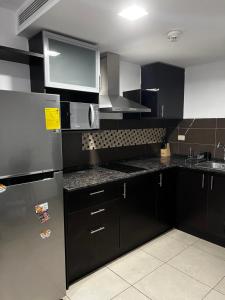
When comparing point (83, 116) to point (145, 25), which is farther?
point (83, 116)

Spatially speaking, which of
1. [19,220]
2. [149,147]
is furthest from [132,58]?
[19,220]

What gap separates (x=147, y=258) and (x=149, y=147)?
1.61 metres

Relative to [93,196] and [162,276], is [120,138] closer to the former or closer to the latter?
[93,196]

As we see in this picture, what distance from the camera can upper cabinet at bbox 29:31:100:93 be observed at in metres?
1.93

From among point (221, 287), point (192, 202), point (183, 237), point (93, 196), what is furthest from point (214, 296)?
point (93, 196)

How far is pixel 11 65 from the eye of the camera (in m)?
2.00

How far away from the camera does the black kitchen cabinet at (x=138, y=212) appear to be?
2360 mm

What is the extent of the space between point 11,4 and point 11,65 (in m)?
0.47

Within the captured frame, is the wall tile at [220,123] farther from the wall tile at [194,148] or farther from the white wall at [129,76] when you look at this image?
the white wall at [129,76]

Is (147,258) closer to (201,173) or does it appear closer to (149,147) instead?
(201,173)

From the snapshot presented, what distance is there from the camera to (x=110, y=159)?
117 inches

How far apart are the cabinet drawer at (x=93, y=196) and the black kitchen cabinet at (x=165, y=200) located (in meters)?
0.67

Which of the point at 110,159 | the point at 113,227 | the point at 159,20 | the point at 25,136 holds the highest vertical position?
the point at 159,20

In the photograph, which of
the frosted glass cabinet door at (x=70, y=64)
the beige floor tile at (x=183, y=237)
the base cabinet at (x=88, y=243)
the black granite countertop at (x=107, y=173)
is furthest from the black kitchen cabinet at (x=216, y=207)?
the frosted glass cabinet door at (x=70, y=64)
